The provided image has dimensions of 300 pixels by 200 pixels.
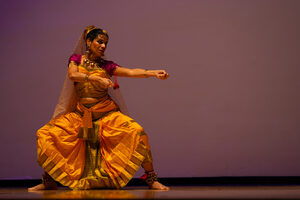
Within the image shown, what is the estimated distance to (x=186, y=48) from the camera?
3879mm

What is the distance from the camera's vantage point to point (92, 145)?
282 centimetres

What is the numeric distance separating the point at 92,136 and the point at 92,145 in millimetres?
83

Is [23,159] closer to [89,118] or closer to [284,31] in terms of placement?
[89,118]

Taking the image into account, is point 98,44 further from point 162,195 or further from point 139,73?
point 162,195

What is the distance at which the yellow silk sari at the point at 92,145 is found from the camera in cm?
262

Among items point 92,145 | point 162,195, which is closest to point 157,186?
point 92,145

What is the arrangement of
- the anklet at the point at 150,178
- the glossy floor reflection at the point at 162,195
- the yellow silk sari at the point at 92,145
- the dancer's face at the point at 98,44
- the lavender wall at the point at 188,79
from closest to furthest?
the glossy floor reflection at the point at 162,195
the yellow silk sari at the point at 92,145
the anklet at the point at 150,178
the dancer's face at the point at 98,44
the lavender wall at the point at 188,79

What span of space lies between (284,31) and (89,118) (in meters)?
2.37

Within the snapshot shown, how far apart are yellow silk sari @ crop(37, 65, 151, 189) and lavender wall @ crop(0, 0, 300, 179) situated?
1.04 meters

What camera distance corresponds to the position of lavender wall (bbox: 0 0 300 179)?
3807 millimetres

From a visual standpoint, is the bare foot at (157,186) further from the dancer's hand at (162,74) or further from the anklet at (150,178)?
the dancer's hand at (162,74)

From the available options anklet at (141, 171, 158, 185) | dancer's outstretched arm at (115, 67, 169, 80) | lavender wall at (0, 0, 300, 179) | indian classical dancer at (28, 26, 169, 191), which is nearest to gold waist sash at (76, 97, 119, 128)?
indian classical dancer at (28, 26, 169, 191)

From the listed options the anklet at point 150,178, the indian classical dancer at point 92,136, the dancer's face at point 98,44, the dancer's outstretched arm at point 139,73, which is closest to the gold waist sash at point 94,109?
the indian classical dancer at point 92,136

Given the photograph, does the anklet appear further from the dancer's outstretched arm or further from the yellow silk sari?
the dancer's outstretched arm
